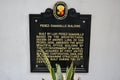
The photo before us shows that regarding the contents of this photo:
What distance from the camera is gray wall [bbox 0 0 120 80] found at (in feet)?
7.05

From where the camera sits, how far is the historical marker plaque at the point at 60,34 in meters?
2.15

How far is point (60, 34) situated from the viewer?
2.18m

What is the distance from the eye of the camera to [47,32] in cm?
217

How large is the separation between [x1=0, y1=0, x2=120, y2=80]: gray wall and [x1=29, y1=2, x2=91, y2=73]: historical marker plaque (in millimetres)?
60

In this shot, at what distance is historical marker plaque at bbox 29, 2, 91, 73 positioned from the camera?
2.15 m
